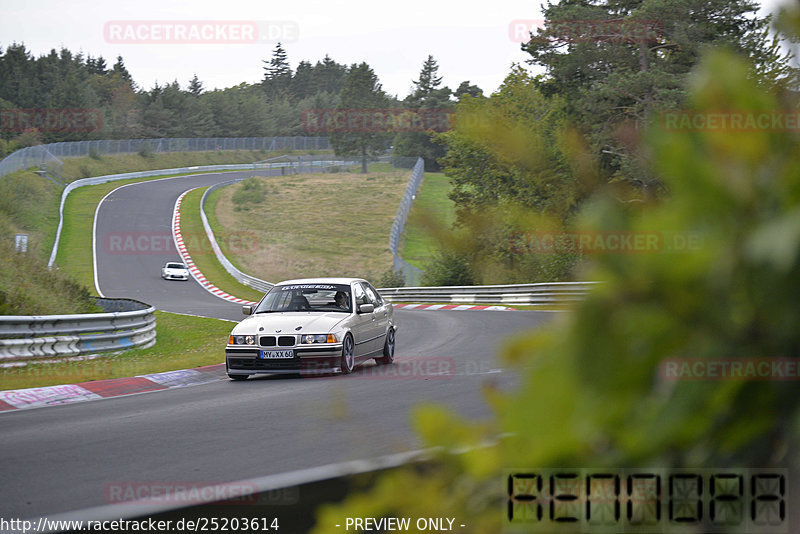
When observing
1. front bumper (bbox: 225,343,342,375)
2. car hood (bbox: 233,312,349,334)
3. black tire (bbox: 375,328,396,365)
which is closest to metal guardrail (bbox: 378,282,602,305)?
black tire (bbox: 375,328,396,365)

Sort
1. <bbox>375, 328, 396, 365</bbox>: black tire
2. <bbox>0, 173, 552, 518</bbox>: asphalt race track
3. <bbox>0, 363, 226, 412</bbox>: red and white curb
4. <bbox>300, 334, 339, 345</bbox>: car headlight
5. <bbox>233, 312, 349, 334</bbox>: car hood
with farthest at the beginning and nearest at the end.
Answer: <bbox>375, 328, 396, 365</bbox>: black tire < <bbox>233, 312, 349, 334</bbox>: car hood < <bbox>300, 334, 339, 345</bbox>: car headlight < <bbox>0, 363, 226, 412</bbox>: red and white curb < <bbox>0, 173, 552, 518</bbox>: asphalt race track

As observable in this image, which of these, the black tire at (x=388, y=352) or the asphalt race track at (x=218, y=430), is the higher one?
the asphalt race track at (x=218, y=430)

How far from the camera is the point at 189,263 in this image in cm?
5322

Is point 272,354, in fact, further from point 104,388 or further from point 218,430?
point 218,430

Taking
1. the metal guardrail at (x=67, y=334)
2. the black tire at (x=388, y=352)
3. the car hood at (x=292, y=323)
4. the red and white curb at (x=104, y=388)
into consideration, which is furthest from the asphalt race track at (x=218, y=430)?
the metal guardrail at (x=67, y=334)

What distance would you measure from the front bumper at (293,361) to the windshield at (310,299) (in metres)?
1.34

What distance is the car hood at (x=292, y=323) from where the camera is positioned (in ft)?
42.8

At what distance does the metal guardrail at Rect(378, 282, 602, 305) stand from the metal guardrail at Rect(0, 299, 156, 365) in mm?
13440

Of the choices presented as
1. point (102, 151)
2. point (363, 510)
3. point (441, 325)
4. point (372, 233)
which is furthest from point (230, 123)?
point (363, 510)

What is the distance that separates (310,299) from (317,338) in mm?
1718

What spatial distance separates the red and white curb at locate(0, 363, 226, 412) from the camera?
432 inches

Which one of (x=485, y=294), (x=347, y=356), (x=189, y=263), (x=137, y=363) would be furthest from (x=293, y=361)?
(x=189, y=263)

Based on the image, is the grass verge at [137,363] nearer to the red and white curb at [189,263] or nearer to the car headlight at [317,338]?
the car headlight at [317,338]

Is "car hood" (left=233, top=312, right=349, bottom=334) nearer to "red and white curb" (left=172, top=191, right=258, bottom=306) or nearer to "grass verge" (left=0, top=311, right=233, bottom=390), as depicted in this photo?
"grass verge" (left=0, top=311, right=233, bottom=390)
